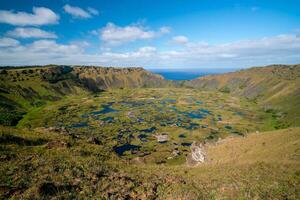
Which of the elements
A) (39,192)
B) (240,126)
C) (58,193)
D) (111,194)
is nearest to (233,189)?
(111,194)

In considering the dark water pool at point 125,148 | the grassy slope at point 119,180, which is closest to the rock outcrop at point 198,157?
the grassy slope at point 119,180

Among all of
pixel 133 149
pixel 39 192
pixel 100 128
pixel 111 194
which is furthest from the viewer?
pixel 100 128

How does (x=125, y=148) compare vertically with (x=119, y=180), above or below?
below

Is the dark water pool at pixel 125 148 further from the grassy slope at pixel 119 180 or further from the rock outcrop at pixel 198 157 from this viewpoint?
the grassy slope at pixel 119 180

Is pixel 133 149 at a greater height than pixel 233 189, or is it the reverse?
pixel 233 189

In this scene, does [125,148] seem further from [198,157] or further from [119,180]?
[119,180]

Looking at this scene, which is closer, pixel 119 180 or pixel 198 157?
pixel 119 180

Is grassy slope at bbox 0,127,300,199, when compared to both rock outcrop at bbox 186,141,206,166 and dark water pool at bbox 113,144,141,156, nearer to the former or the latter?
rock outcrop at bbox 186,141,206,166

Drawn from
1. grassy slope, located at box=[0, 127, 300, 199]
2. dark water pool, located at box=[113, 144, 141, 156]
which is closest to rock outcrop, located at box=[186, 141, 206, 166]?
grassy slope, located at box=[0, 127, 300, 199]

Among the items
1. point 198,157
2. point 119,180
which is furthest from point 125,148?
point 119,180

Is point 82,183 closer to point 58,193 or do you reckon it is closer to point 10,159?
point 58,193

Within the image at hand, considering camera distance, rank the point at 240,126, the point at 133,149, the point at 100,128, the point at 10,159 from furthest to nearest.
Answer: the point at 240,126 → the point at 100,128 → the point at 133,149 → the point at 10,159
